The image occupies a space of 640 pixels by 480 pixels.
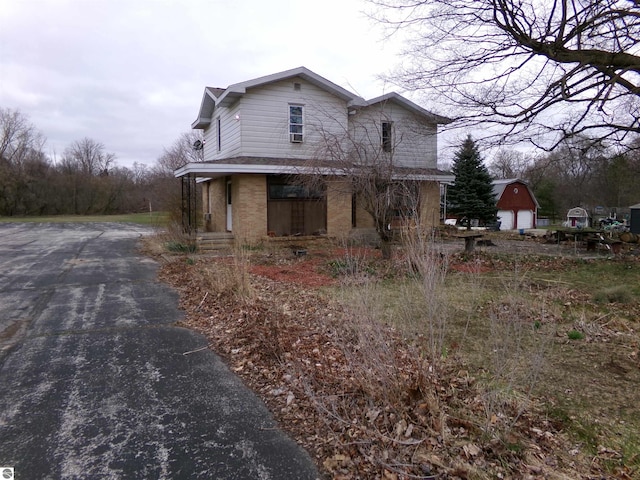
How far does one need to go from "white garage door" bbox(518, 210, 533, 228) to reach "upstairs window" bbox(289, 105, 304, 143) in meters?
26.8

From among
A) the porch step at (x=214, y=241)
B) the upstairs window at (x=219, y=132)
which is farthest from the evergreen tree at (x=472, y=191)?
the porch step at (x=214, y=241)

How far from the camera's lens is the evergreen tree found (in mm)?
30594

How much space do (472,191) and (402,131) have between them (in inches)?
811

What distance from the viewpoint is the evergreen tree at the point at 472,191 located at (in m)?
30.6

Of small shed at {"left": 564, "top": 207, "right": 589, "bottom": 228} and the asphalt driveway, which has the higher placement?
small shed at {"left": 564, "top": 207, "right": 589, "bottom": 228}

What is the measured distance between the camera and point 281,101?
16.5m

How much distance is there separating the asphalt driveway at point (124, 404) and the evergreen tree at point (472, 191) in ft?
88.8

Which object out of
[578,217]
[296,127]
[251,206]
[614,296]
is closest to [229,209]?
[251,206]

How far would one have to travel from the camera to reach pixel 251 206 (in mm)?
15812

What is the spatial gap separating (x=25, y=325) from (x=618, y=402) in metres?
7.38

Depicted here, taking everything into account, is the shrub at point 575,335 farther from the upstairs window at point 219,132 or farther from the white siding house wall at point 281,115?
the upstairs window at point 219,132

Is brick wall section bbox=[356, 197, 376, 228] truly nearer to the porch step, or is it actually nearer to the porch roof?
the porch roof

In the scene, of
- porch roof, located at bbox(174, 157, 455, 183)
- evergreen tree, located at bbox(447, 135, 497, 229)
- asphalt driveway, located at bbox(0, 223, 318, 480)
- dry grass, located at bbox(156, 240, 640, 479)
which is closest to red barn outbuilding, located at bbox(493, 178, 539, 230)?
evergreen tree, located at bbox(447, 135, 497, 229)

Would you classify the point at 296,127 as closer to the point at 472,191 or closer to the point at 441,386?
the point at 441,386
